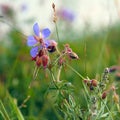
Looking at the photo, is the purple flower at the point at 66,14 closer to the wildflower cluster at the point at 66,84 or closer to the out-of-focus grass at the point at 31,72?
the out-of-focus grass at the point at 31,72

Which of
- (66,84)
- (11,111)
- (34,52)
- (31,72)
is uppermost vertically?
(34,52)

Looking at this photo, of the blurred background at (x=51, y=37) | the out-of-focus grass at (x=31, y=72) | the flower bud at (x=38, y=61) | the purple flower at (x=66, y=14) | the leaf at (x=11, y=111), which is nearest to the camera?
the flower bud at (x=38, y=61)

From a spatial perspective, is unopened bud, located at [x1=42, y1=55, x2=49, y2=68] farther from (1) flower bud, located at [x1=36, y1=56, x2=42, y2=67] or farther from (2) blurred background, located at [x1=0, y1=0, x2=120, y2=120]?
(2) blurred background, located at [x1=0, y1=0, x2=120, y2=120]

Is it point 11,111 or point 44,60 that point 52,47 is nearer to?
point 44,60

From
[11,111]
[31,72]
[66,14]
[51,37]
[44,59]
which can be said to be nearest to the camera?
[44,59]

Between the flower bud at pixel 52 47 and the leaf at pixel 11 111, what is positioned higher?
the flower bud at pixel 52 47

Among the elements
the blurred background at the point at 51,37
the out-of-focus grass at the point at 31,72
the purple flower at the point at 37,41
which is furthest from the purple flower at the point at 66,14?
the purple flower at the point at 37,41

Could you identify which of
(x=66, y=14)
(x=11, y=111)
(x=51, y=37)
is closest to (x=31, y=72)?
(x=51, y=37)

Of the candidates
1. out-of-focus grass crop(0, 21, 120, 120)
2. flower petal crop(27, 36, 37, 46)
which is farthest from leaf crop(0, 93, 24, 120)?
flower petal crop(27, 36, 37, 46)
